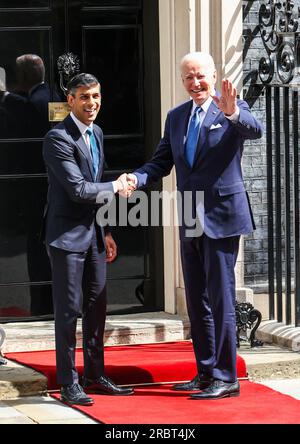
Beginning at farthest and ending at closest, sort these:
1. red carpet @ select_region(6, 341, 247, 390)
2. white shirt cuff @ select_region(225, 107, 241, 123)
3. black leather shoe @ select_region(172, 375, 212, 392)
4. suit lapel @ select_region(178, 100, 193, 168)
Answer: red carpet @ select_region(6, 341, 247, 390), black leather shoe @ select_region(172, 375, 212, 392), suit lapel @ select_region(178, 100, 193, 168), white shirt cuff @ select_region(225, 107, 241, 123)

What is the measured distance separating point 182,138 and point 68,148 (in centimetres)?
72

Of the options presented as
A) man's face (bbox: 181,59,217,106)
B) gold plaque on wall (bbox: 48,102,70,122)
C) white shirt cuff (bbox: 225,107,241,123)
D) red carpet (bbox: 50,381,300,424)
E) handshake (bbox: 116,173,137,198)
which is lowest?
red carpet (bbox: 50,381,300,424)

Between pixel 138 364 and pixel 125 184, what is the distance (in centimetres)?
120

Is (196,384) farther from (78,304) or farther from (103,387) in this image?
(78,304)

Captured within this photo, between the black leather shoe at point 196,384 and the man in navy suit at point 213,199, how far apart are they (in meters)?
0.03

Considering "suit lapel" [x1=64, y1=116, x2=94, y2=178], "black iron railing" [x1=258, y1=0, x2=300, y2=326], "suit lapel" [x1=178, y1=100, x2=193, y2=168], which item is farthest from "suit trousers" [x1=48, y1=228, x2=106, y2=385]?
"black iron railing" [x1=258, y1=0, x2=300, y2=326]

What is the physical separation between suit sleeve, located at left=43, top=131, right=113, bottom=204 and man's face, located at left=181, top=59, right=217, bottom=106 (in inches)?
29.5

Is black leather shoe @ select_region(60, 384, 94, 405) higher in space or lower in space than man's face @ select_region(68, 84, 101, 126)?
lower

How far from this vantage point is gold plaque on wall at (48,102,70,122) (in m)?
9.04

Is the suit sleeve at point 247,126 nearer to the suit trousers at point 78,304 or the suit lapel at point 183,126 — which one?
the suit lapel at point 183,126

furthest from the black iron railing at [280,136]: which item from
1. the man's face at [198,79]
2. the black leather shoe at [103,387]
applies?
the black leather shoe at [103,387]

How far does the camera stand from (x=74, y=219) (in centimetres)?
757

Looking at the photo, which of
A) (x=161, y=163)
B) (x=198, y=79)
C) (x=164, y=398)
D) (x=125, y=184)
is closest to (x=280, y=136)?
(x=161, y=163)

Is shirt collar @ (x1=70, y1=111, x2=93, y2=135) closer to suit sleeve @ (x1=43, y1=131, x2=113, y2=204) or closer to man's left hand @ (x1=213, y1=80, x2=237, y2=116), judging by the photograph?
suit sleeve @ (x1=43, y1=131, x2=113, y2=204)
